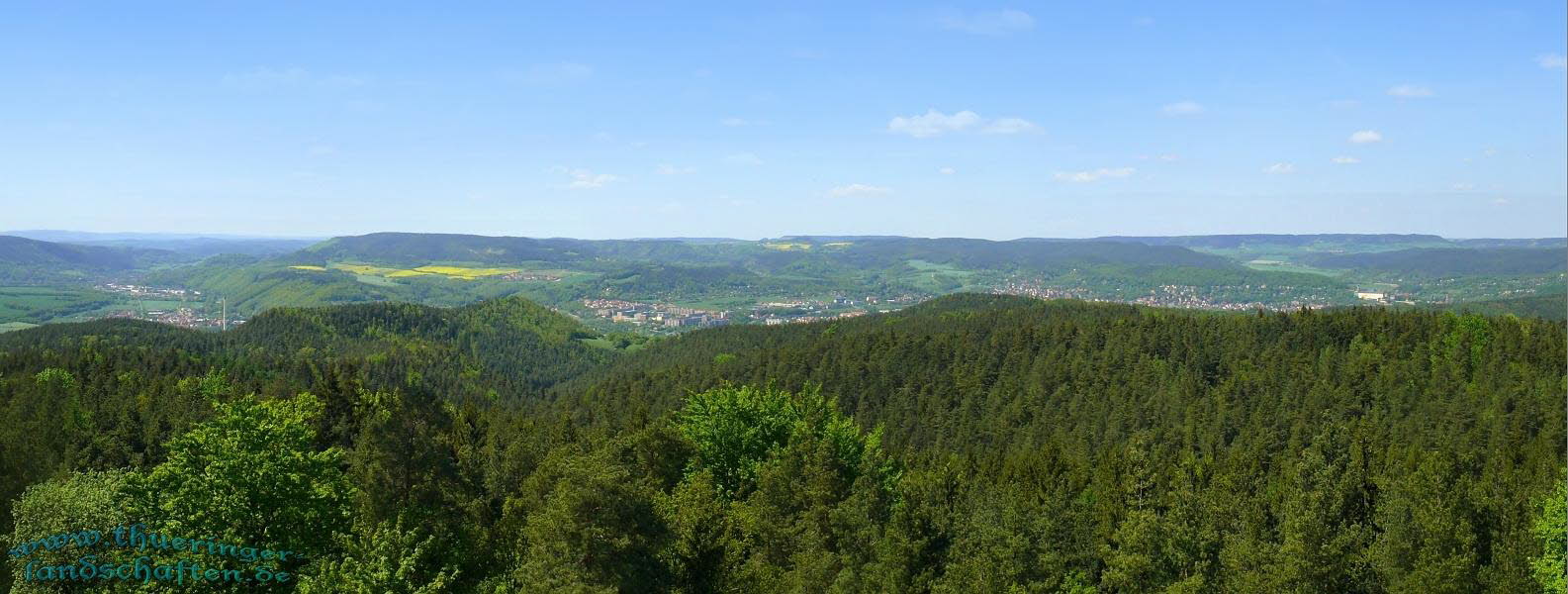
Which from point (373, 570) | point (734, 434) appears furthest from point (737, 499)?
point (373, 570)

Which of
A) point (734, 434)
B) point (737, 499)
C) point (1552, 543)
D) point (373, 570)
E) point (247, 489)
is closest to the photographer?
point (373, 570)

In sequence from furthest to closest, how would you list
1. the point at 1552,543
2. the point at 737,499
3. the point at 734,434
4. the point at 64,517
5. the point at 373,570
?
the point at 734,434
the point at 737,499
the point at 1552,543
the point at 64,517
the point at 373,570

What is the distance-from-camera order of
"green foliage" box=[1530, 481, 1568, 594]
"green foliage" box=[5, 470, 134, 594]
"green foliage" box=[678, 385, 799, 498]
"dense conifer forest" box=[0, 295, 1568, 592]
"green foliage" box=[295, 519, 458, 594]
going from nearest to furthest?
"green foliage" box=[295, 519, 458, 594]
"green foliage" box=[5, 470, 134, 594]
"dense conifer forest" box=[0, 295, 1568, 592]
"green foliage" box=[1530, 481, 1568, 594]
"green foliage" box=[678, 385, 799, 498]

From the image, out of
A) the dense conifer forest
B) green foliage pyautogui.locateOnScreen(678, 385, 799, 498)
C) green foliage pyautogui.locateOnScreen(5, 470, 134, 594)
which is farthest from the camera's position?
green foliage pyautogui.locateOnScreen(678, 385, 799, 498)

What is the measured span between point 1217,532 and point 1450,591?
810cm

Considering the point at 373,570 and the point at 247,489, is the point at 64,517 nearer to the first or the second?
the point at 247,489

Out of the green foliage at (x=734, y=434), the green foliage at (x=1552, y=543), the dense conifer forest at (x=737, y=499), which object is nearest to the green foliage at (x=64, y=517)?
the dense conifer forest at (x=737, y=499)

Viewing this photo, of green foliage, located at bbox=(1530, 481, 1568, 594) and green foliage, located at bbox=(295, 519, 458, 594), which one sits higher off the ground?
green foliage, located at bbox=(295, 519, 458, 594)

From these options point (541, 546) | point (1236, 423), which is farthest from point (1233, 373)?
point (541, 546)

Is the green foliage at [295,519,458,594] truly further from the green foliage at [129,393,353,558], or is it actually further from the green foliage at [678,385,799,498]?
the green foliage at [678,385,799,498]

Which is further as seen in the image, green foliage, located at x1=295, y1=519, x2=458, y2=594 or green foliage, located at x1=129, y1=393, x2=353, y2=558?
green foliage, located at x1=129, y1=393, x2=353, y2=558

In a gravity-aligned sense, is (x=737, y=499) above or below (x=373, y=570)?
below

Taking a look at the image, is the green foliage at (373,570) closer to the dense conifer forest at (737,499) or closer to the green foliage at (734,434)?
the dense conifer forest at (737,499)

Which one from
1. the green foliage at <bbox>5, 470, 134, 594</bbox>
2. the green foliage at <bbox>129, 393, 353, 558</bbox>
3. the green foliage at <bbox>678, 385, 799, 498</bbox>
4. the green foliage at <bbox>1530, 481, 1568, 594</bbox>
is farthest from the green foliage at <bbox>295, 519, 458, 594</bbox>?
the green foliage at <bbox>1530, 481, 1568, 594</bbox>
